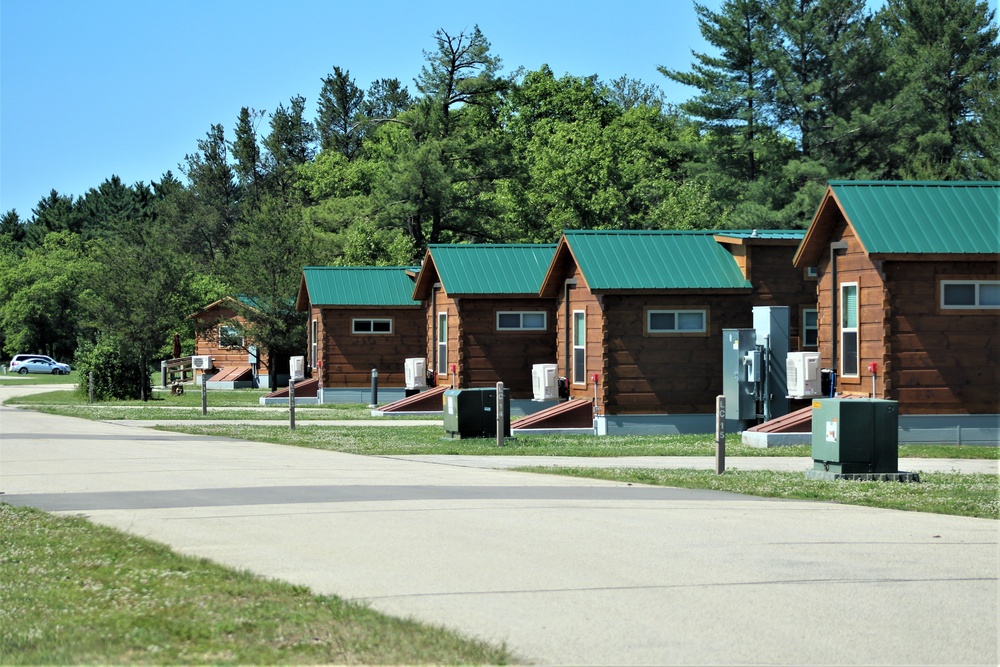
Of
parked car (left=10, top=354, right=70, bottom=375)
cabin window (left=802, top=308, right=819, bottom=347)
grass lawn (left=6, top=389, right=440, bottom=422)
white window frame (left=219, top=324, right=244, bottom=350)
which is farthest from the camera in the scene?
parked car (left=10, top=354, right=70, bottom=375)

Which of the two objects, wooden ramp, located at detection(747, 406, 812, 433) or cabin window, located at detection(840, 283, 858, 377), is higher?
cabin window, located at detection(840, 283, 858, 377)

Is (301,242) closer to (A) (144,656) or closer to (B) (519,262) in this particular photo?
(B) (519,262)

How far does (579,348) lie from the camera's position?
106ft

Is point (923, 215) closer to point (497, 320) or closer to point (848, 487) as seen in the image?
point (848, 487)

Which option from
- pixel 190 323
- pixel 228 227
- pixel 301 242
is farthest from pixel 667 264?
pixel 228 227

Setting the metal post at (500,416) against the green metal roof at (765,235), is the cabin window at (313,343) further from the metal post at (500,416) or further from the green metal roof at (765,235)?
the metal post at (500,416)

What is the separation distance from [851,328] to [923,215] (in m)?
2.64

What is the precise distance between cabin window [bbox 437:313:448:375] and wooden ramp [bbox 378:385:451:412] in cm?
160

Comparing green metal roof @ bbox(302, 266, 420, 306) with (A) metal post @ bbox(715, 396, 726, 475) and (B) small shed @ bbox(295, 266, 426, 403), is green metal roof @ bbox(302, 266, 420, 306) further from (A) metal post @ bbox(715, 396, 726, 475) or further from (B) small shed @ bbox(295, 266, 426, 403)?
(A) metal post @ bbox(715, 396, 726, 475)

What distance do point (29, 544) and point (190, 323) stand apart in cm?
4944

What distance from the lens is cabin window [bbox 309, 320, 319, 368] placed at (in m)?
48.7

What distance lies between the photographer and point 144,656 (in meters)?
7.25

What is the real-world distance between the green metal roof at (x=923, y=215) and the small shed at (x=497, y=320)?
44.1 ft

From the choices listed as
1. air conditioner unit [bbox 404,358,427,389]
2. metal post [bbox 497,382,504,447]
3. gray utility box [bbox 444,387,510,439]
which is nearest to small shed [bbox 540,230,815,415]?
gray utility box [bbox 444,387,510,439]
